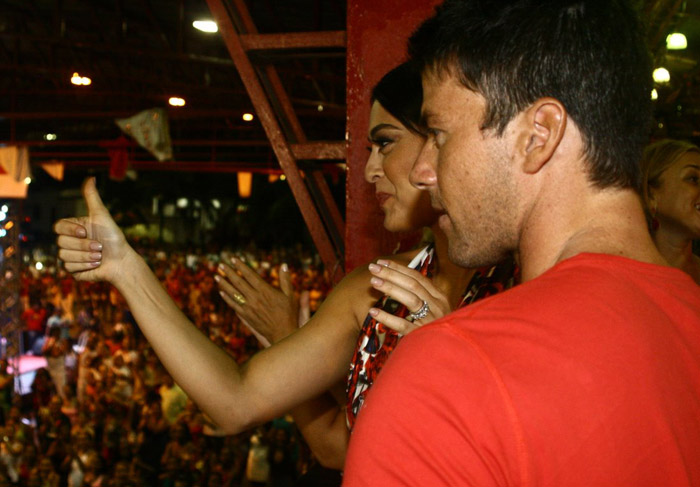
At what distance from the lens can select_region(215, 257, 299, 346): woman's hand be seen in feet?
6.93

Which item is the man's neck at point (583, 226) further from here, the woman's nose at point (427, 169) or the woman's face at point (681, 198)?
the woman's face at point (681, 198)

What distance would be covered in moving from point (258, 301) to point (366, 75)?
1.01 meters

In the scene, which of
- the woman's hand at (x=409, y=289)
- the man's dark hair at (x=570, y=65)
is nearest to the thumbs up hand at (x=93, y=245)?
the woman's hand at (x=409, y=289)

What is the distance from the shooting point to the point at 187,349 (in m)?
1.60

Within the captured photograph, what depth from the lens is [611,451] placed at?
77 centimetres

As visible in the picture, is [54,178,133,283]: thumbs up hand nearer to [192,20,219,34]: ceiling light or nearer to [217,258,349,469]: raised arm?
[217,258,349,469]: raised arm

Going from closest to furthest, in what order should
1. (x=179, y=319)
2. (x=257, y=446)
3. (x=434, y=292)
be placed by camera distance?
1. (x=434, y=292)
2. (x=179, y=319)
3. (x=257, y=446)

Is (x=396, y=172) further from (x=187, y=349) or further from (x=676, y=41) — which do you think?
(x=676, y=41)

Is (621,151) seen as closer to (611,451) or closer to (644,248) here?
(644,248)

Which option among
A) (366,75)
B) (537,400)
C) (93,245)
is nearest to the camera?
(537,400)

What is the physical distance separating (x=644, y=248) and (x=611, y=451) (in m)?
0.30

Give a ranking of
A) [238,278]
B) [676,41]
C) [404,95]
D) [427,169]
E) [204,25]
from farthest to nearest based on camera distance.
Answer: [204,25], [676,41], [238,278], [404,95], [427,169]

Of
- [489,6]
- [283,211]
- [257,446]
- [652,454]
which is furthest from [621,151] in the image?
[283,211]

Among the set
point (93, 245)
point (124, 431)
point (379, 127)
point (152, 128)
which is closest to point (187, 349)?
point (93, 245)
